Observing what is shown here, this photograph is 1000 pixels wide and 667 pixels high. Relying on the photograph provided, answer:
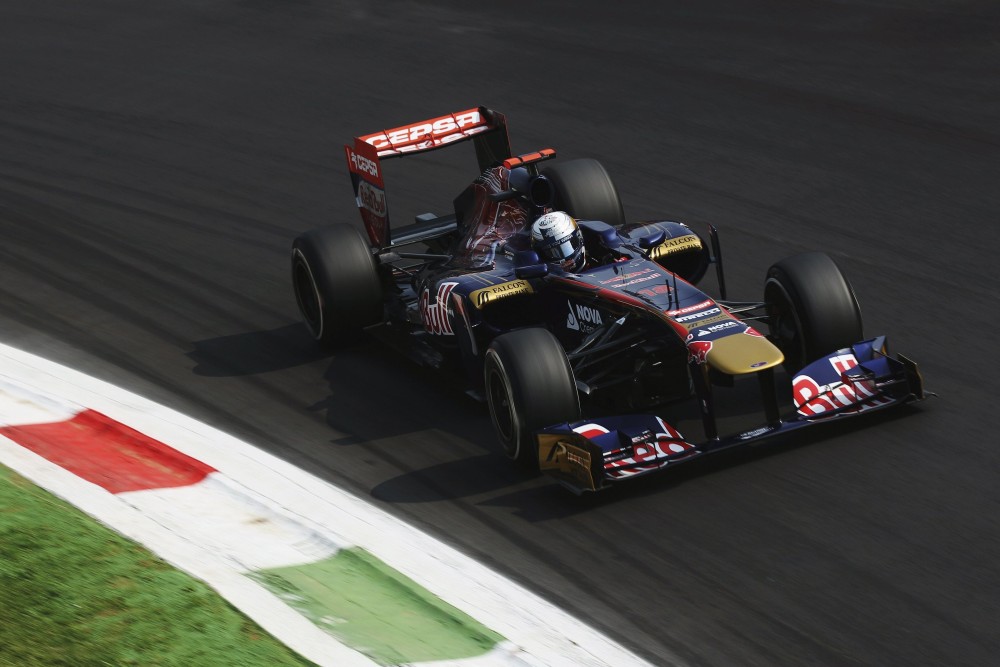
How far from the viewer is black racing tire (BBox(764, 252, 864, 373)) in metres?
8.34

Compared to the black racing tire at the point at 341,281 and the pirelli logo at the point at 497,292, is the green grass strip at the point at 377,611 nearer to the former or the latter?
the pirelli logo at the point at 497,292

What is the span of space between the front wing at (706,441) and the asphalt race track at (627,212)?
209 mm

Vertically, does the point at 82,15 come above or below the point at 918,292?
above

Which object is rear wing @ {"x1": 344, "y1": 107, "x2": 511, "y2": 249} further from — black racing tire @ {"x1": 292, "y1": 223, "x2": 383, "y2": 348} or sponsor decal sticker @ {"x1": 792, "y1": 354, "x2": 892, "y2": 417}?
sponsor decal sticker @ {"x1": 792, "y1": 354, "x2": 892, "y2": 417}

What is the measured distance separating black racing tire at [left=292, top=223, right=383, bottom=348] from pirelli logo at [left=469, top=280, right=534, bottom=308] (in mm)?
1370

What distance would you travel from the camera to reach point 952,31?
682 inches

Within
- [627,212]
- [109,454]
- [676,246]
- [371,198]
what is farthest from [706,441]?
[627,212]

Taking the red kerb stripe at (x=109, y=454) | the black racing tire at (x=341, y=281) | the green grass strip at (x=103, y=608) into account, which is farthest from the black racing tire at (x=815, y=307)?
Result: the green grass strip at (x=103, y=608)

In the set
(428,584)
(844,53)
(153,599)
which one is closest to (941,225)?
(844,53)

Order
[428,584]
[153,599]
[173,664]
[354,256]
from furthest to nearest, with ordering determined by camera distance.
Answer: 1. [354,256]
2. [428,584]
3. [153,599]
4. [173,664]

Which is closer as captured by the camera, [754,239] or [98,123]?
[754,239]

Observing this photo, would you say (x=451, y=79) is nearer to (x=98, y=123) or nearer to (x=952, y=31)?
(x=98, y=123)

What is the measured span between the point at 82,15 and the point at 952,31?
508 inches

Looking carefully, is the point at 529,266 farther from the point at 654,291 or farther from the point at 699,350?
the point at 699,350
